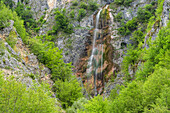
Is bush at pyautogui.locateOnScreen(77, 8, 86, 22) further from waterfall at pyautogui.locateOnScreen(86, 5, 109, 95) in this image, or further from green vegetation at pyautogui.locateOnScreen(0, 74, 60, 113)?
green vegetation at pyautogui.locateOnScreen(0, 74, 60, 113)

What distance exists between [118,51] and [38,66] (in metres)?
28.7

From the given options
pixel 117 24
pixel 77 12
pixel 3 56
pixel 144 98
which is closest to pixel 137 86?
pixel 144 98

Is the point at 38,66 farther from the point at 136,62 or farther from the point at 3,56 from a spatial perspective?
the point at 136,62

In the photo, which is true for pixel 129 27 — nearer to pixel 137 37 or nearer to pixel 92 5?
pixel 137 37

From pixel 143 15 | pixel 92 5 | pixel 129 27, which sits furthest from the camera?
pixel 92 5

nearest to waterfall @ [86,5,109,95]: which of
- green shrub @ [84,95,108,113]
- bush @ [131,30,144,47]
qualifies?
bush @ [131,30,144,47]

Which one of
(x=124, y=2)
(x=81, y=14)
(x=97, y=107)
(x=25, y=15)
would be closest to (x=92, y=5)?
(x=81, y=14)

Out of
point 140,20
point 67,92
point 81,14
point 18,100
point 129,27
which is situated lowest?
point 67,92

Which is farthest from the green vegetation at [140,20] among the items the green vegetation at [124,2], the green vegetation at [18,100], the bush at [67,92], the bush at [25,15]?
the green vegetation at [18,100]

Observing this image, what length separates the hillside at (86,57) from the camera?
1457 cm

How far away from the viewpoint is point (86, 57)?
5362 centimetres

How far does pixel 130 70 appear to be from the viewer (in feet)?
122

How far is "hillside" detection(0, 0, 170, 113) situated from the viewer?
14.6 metres

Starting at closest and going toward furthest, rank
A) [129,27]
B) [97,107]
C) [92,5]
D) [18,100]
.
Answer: [18,100] → [97,107] → [129,27] → [92,5]
